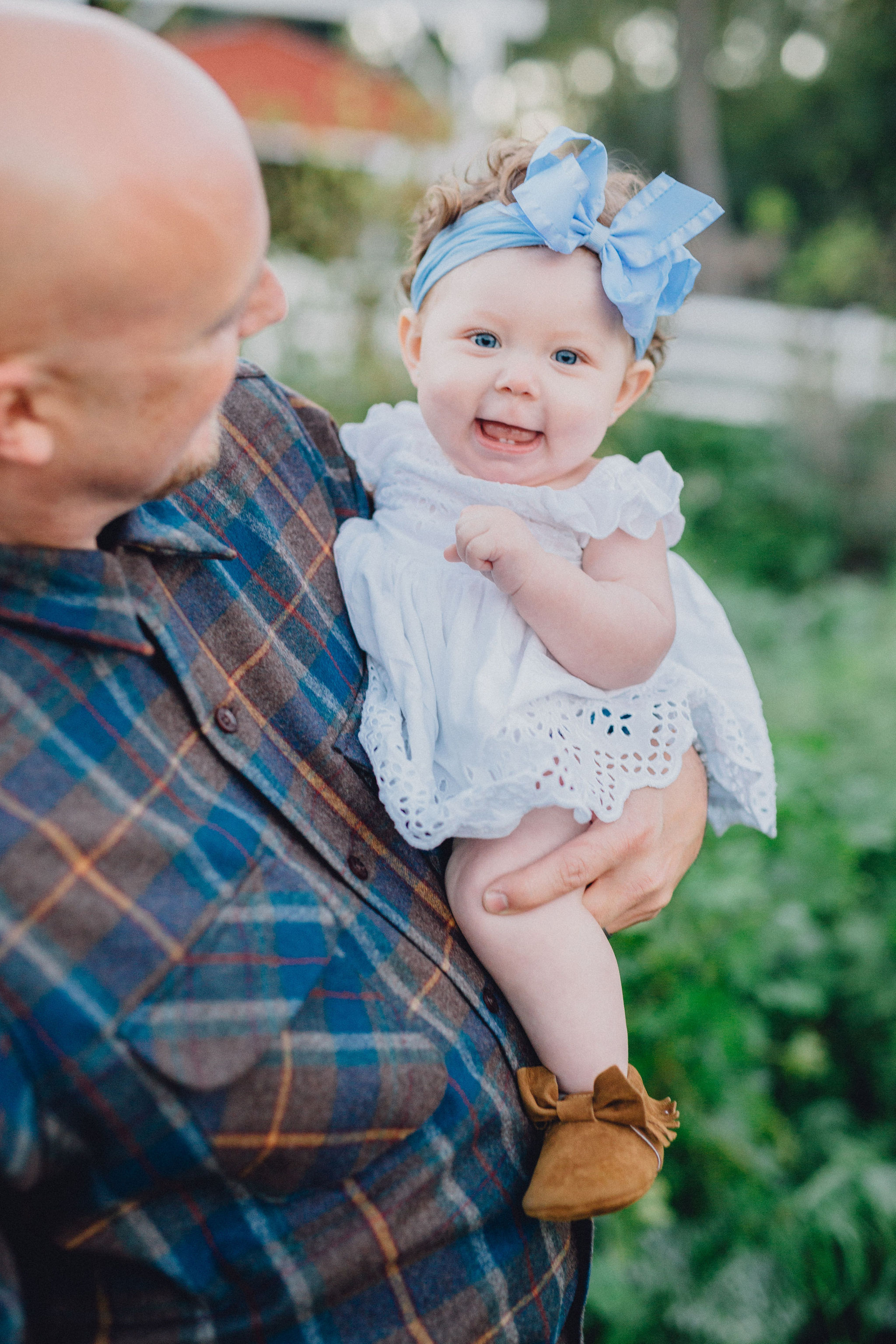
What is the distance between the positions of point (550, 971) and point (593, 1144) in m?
0.21

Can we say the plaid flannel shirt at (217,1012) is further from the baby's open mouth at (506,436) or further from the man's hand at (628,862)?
the baby's open mouth at (506,436)

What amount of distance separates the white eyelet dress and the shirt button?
23cm

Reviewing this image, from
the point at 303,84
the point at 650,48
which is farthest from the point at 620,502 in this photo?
the point at 650,48

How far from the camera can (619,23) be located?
71.2ft

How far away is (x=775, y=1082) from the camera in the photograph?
9.88 feet

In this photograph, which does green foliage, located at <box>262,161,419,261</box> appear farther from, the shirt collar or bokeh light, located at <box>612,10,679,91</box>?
bokeh light, located at <box>612,10,679,91</box>

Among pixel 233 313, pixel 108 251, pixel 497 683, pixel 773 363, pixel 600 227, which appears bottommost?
pixel 773 363

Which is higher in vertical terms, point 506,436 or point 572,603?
point 506,436

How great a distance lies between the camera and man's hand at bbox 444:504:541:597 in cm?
145

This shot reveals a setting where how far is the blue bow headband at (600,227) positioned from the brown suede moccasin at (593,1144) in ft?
3.49

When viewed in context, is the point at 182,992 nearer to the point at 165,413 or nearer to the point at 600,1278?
the point at 165,413

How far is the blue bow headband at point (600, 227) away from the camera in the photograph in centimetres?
154

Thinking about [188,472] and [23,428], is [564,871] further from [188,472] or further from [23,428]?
[23,428]

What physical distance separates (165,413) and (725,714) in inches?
40.9
